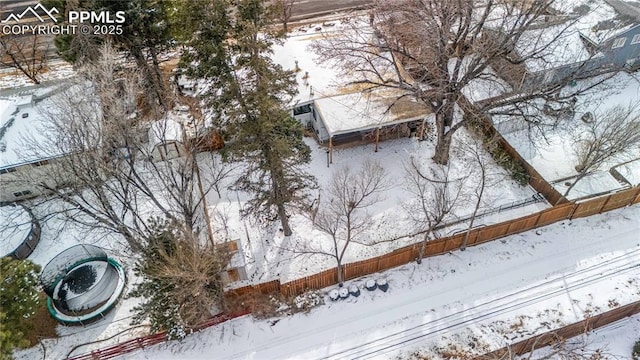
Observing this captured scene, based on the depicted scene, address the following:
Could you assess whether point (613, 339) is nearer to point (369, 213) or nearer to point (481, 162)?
point (481, 162)

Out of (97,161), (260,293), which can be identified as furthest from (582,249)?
(97,161)

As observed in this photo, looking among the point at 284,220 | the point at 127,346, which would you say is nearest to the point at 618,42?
the point at 284,220

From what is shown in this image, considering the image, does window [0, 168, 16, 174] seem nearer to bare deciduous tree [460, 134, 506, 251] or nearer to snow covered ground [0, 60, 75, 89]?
snow covered ground [0, 60, 75, 89]

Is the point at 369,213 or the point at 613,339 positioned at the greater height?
the point at 369,213

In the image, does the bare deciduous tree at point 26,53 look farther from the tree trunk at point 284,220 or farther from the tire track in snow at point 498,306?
the tire track in snow at point 498,306

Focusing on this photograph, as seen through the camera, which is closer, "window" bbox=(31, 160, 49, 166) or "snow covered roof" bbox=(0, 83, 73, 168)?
"snow covered roof" bbox=(0, 83, 73, 168)

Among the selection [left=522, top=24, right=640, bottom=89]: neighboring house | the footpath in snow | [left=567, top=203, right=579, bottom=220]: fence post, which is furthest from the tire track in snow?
[left=522, top=24, right=640, bottom=89]: neighboring house
